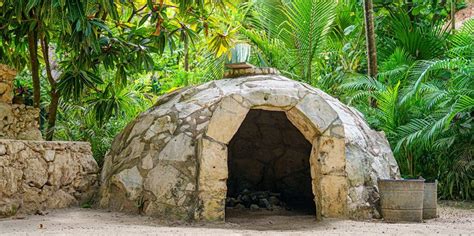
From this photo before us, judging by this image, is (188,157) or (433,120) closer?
(188,157)

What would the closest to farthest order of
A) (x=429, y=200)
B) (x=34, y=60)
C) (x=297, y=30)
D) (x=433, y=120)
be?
(x=429, y=200) → (x=34, y=60) → (x=433, y=120) → (x=297, y=30)

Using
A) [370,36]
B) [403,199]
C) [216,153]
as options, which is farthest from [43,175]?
[370,36]

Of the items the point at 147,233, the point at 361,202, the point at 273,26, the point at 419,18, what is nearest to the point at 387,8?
the point at 419,18

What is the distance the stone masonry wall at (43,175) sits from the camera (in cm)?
515

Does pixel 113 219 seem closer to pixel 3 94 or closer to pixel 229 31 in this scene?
pixel 3 94

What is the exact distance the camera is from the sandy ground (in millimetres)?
4430

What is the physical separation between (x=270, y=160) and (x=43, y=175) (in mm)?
3370

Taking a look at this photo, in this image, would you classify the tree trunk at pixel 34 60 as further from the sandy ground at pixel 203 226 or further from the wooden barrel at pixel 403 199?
the wooden barrel at pixel 403 199

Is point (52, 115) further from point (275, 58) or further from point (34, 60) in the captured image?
point (275, 58)

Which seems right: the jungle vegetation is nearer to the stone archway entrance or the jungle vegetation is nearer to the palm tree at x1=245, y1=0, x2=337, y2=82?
the palm tree at x1=245, y1=0, x2=337, y2=82

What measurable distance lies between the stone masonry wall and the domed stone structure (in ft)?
0.82

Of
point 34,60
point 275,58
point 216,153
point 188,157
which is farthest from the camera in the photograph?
point 275,58

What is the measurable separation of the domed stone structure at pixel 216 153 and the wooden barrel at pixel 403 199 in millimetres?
193

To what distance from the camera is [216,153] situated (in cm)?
523
